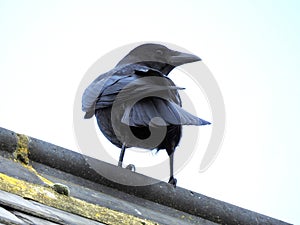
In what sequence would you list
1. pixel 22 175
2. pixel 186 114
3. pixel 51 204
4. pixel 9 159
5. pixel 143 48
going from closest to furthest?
pixel 51 204 < pixel 22 175 < pixel 9 159 < pixel 186 114 < pixel 143 48

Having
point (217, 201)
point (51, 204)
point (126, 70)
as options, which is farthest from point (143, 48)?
point (51, 204)

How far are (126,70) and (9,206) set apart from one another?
3.41m

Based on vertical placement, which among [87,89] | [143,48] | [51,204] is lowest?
[51,204]

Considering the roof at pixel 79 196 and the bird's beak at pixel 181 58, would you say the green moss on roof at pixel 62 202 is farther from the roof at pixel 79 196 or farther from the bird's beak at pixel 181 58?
the bird's beak at pixel 181 58

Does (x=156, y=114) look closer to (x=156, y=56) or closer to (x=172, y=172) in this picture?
(x=172, y=172)

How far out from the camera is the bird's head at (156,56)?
19.6ft

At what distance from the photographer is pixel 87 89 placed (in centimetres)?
528

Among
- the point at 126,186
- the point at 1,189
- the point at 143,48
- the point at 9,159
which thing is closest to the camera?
the point at 1,189

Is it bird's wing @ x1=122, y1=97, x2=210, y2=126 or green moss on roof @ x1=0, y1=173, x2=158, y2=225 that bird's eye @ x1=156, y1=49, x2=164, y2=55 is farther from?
green moss on roof @ x1=0, y1=173, x2=158, y2=225

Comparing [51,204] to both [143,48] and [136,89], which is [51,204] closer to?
[136,89]

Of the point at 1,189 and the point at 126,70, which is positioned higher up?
the point at 126,70

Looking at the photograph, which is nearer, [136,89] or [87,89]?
[136,89]

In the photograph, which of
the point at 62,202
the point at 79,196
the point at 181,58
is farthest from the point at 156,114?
the point at 62,202

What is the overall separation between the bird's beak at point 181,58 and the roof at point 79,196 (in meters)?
2.43
